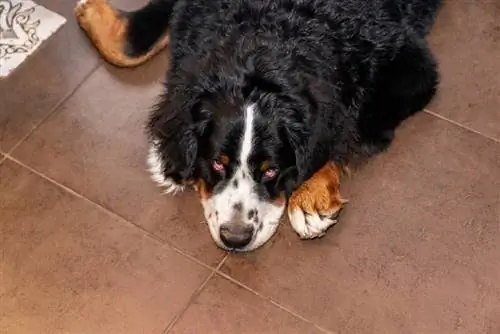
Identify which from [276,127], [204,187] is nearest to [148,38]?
[204,187]

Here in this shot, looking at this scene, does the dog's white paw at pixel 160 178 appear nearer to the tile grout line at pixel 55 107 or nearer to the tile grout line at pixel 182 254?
the tile grout line at pixel 182 254

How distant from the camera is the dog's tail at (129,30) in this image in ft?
7.78

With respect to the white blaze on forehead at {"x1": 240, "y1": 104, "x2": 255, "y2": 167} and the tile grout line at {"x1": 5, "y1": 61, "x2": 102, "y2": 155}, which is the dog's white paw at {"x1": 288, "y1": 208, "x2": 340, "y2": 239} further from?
the tile grout line at {"x1": 5, "y1": 61, "x2": 102, "y2": 155}

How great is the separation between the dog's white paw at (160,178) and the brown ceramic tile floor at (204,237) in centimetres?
3

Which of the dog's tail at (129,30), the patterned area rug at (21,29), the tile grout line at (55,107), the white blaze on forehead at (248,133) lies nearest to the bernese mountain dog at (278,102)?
the white blaze on forehead at (248,133)

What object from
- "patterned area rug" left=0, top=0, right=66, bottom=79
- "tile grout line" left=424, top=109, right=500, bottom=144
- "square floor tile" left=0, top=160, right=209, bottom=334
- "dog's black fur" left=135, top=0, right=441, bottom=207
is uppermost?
"dog's black fur" left=135, top=0, right=441, bottom=207

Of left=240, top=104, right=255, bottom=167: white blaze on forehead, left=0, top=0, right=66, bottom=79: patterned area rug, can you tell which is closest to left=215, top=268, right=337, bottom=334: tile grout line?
left=240, top=104, right=255, bottom=167: white blaze on forehead

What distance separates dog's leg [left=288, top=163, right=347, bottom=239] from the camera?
2.07m

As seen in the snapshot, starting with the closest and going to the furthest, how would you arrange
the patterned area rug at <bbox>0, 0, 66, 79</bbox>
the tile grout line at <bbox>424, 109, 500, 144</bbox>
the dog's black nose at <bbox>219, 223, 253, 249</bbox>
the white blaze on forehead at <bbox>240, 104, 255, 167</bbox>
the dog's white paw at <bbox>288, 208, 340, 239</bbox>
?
the white blaze on forehead at <bbox>240, 104, 255, 167</bbox>, the dog's black nose at <bbox>219, 223, 253, 249</bbox>, the dog's white paw at <bbox>288, 208, 340, 239</bbox>, the tile grout line at <bbox>424, 109, 500, 144</bbox>, the patterned area rug at <bbox>0, 0, 66, 79</bbox>

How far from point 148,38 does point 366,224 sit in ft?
2.70

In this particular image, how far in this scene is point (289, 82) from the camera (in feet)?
5.98

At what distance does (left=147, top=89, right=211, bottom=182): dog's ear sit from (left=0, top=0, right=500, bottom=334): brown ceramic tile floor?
200 mm

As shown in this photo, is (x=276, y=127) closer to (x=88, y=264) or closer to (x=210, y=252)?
(x=210, y=252)

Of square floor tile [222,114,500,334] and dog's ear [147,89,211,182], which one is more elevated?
dog's ear [147,89,211,182]
